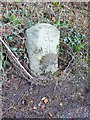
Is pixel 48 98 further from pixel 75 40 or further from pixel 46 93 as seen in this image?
pixel 75 40

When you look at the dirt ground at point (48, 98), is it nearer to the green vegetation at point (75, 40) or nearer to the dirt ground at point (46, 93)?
the dirt ground at point (46, 93)

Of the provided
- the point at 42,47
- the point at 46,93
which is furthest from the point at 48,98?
the point at 42,47

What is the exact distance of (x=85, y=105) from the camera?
2602 mm

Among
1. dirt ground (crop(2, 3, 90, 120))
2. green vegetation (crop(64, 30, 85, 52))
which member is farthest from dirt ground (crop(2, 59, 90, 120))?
green vegetation (crop(64, 30, 85, 52))

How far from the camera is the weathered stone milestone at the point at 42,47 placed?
9.01 feet

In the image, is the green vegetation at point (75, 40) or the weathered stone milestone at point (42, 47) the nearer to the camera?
the weathered stone milestone at point (42, 47)

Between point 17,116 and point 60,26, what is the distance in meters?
1.30

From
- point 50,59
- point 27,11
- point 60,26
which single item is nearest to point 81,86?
point 50,59

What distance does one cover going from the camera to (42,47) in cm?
276

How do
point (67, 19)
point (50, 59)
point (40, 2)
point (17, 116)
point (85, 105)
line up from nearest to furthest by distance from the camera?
1. point (17, 116)
2. point (85, 105)
3. point (50, 59)
4. point (40, 2)
5. point (67, 19)

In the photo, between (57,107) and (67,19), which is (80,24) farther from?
(57,107)

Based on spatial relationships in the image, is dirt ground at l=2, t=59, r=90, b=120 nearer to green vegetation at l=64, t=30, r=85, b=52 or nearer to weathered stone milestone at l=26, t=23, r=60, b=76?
weathered stone milestone at l=26, t=23, r=60, b=76

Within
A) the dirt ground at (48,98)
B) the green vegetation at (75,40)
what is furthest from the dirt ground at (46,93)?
the green vegetation at (75,40)

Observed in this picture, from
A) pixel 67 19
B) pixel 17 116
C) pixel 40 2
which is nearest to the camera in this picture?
pixel 17 116
